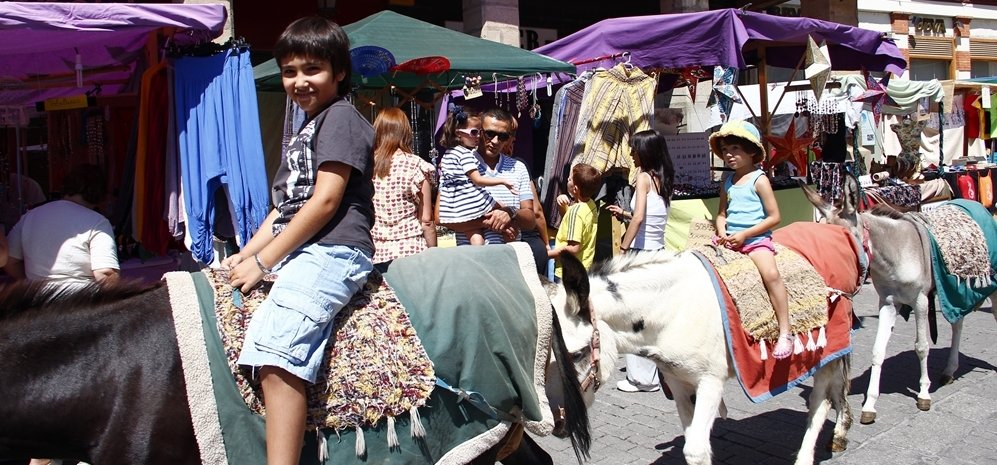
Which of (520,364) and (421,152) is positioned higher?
(421,152)

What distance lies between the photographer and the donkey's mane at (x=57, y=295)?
232cm

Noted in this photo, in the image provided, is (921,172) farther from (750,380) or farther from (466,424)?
(466,424)

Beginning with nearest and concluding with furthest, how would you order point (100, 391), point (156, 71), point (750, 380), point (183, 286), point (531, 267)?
1. point (100, 391)
2. point (183, 286)
3. point (531, 267)
4. point (750, 380)
5. point (156, 71)

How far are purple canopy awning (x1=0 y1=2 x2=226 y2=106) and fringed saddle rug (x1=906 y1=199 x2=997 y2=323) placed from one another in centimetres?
555

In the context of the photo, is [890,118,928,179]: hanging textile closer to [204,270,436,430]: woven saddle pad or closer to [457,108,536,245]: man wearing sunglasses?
[457,108,536,245]: man wearing sunglasses

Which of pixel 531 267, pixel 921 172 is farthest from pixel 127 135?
pixel 921 172

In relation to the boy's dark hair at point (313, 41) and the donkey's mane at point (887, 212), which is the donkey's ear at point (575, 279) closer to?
the boy's dark hair at point (313, 41)

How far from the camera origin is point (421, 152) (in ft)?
27.2

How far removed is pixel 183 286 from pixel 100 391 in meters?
0.39

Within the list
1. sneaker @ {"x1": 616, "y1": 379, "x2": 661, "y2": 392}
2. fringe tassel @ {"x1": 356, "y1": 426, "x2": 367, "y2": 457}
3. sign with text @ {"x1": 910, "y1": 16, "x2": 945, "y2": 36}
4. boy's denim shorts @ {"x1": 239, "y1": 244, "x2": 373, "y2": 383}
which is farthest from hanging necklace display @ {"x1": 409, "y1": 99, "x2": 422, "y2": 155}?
sign with text @ {"x1": 910, "y1": 16, "x2": 945, "y2": 36}

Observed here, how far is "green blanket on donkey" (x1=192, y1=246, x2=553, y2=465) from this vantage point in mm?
2496

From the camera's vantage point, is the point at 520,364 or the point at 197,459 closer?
the point at 197,459

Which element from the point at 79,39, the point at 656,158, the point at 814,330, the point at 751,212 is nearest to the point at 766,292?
the point at 814,330

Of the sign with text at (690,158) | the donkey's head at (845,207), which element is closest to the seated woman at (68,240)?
the donkey's head at (845,207)
